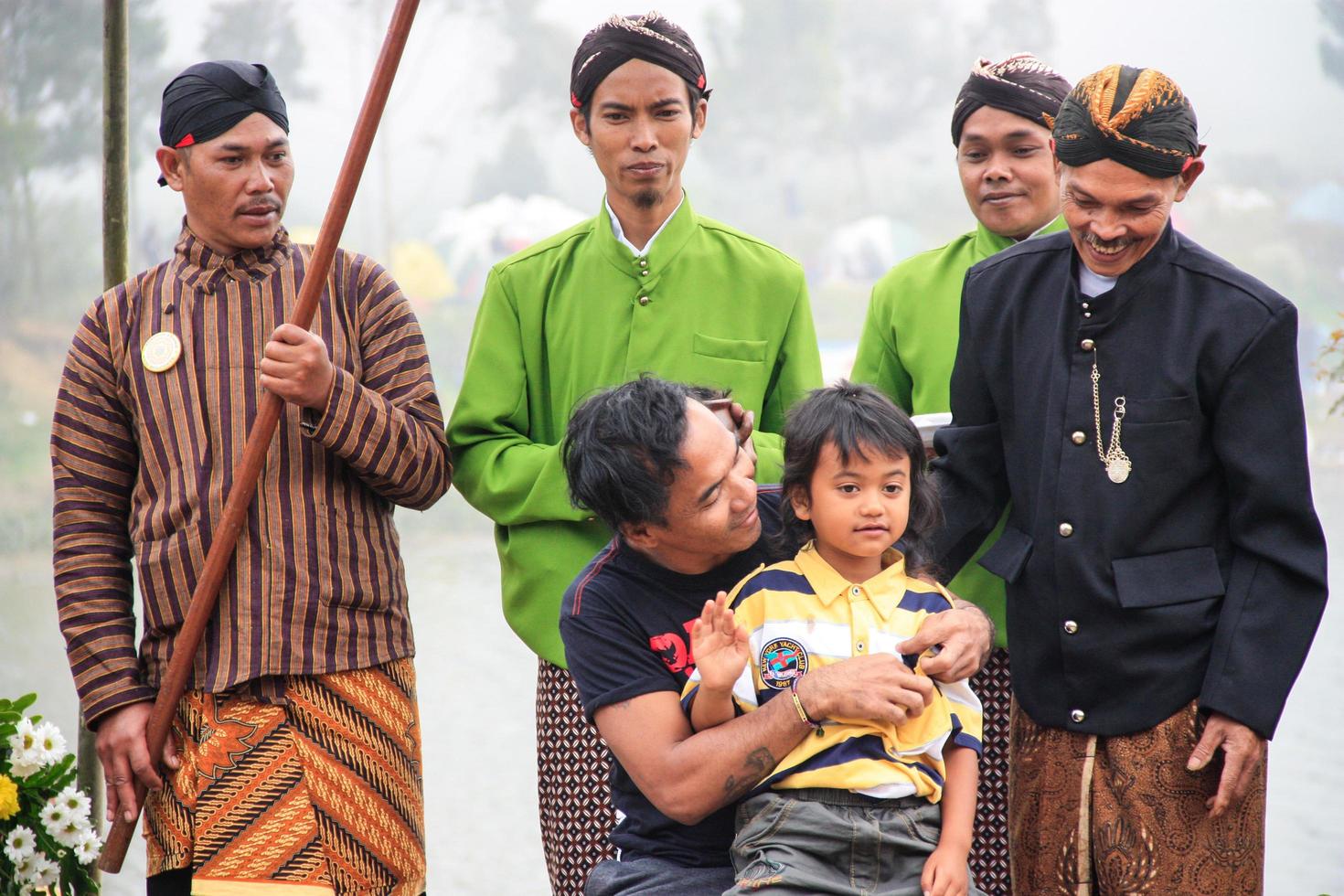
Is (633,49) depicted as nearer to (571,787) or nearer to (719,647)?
(719,647)

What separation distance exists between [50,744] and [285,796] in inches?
35.1

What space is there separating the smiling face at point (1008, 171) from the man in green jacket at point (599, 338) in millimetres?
403

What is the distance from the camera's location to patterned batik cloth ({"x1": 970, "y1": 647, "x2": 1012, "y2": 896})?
8.67 feet

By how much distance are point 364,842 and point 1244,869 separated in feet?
4.60

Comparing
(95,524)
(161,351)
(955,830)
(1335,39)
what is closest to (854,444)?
(955,830)

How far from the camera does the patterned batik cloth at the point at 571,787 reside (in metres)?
2.64

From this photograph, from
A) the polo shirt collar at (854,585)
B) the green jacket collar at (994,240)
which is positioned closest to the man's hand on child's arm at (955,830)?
the polo shirt collar at (854,585)

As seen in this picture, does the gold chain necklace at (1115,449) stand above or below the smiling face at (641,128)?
below

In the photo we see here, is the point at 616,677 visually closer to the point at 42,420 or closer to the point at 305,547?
the point at 305,547

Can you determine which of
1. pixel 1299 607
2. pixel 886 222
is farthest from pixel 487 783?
pixel 1299 607

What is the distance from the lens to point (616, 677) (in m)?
2.04

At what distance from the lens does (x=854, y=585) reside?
2.04 metres

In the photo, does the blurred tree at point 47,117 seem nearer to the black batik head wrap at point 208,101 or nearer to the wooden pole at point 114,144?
the wooden pole at point 114,144

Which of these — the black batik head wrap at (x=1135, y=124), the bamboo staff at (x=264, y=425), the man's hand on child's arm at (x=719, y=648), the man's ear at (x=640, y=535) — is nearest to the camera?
the man's hand on child's arm at (x=719, y=648)
